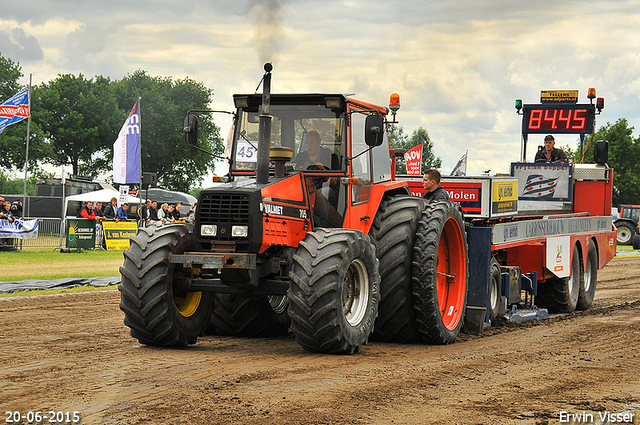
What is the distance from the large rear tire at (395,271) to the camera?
27.6 feet

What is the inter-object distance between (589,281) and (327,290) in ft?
28.0

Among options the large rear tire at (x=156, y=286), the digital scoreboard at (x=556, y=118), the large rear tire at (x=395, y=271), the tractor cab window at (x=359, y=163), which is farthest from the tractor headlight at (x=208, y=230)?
the digital scoreboard at (x=556, y=118)

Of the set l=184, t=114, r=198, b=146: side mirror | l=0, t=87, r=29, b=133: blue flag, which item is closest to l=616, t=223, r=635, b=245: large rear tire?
l=0, t=87, r=29, b=133: blue flag

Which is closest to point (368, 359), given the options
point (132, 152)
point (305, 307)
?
point (305, 307)

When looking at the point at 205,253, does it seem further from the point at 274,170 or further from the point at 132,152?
the point at 132,152

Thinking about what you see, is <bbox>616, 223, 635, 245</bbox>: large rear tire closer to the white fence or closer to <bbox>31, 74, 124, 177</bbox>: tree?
the white fence

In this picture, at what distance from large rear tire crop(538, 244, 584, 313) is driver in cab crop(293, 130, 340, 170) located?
20.5 ft

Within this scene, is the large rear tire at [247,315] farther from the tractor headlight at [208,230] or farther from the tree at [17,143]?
the tree at [17,143]

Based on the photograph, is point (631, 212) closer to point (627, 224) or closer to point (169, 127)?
point (627, 224)

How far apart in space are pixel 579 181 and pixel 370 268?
8.16 metres

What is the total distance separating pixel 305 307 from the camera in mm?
7035

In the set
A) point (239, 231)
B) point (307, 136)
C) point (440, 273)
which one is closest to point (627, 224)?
point (440, 273)

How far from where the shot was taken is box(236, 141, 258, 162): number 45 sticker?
337 inches

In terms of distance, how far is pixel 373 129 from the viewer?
770cm
